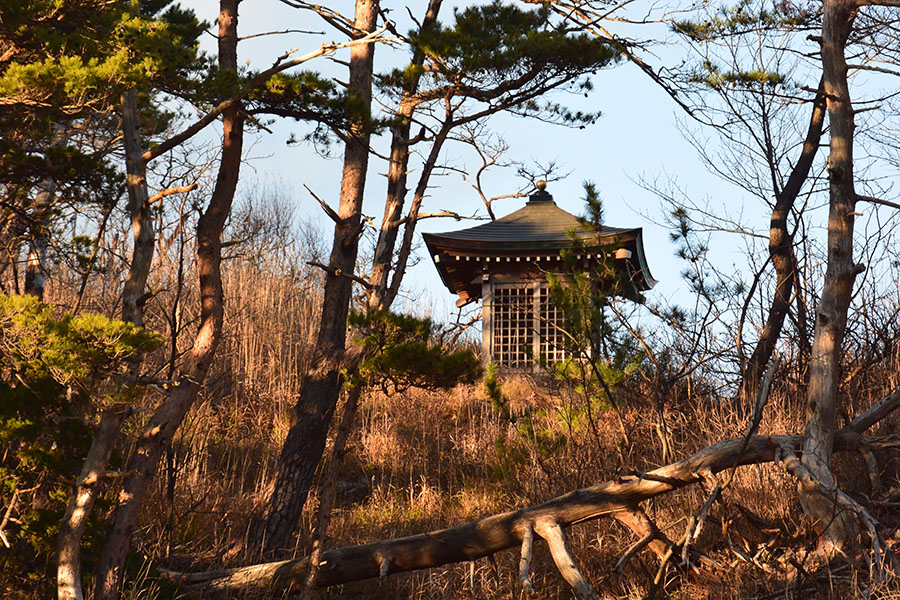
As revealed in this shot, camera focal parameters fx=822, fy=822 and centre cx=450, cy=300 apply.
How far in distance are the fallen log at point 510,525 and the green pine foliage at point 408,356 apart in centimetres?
106

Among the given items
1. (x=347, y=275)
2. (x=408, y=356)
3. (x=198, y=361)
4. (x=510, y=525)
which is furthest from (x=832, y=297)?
(x=198, y=361)

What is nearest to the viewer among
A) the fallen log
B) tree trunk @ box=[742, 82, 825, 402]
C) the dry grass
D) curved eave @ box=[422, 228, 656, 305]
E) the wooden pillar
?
the fallen log

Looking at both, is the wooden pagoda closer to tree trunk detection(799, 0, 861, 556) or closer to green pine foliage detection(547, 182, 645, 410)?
green pine foliage detection(547, 182, 645, 410)

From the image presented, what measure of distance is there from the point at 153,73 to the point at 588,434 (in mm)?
4400

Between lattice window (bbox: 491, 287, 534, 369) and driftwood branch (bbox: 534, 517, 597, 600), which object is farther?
lattice window (bbox: 491, 287, 534, 369)

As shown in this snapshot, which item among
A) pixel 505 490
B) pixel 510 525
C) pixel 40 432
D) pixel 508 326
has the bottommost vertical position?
pixel 505 490

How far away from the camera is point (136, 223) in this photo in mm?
5383

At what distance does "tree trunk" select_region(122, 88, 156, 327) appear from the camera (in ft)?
17.0

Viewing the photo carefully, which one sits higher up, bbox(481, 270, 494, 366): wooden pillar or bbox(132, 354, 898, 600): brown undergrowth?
bbox(481, 270, 494, 366): wooden pillar

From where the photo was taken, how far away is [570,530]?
21.0ft

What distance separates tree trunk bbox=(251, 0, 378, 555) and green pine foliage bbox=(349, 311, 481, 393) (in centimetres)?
196

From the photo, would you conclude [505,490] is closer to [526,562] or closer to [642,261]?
[526,562]

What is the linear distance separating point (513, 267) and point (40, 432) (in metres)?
9.06

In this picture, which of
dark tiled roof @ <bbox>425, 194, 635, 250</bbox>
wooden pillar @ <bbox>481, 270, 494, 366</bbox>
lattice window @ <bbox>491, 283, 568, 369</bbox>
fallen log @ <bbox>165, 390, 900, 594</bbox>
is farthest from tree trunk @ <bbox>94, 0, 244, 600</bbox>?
lattice window @ <bbox>491, 283, 568, 369</bbox>
